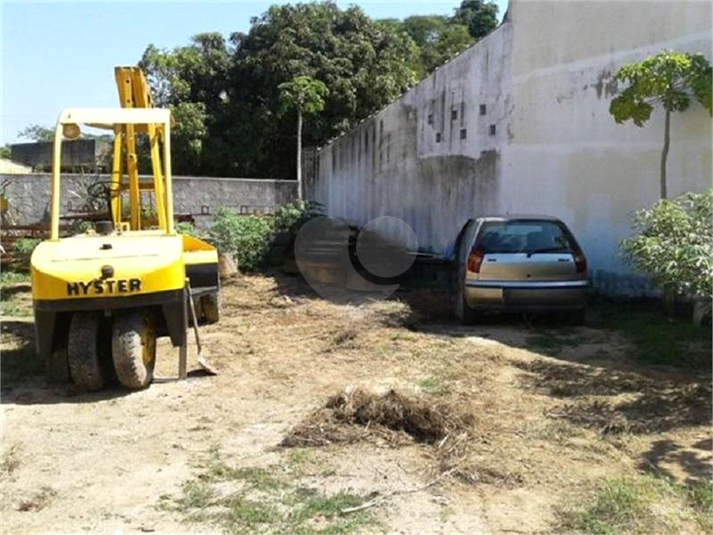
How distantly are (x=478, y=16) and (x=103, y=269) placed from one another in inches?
1752

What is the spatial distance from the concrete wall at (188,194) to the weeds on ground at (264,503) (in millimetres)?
13119

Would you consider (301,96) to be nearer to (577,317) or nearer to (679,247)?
(577,317)

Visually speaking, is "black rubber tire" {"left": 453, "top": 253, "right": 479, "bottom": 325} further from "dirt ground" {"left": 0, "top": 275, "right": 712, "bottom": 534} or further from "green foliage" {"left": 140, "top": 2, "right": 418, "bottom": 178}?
"green foliage" {"left": 140, "top": 2, "right": 418, "bottom": 178}

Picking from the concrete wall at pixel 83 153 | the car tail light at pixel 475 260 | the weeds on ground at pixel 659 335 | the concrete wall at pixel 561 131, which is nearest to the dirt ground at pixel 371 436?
the weeds on ground at pixel 659 335

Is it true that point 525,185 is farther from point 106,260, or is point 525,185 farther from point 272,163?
point 272,163

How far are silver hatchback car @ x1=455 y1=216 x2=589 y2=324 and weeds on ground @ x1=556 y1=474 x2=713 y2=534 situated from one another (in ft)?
15.6

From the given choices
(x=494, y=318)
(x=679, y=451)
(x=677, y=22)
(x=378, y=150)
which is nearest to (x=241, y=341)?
(x=494, y=318)

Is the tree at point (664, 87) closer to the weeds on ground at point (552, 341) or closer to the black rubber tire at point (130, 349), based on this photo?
the weeds on ground at point (552, 341)

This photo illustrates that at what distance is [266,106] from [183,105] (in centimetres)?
314

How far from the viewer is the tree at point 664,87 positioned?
9.06 meters

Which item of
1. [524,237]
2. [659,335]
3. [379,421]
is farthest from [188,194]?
[379,421]

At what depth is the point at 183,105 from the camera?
2628cm

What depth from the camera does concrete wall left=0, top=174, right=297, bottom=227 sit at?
1694 cm

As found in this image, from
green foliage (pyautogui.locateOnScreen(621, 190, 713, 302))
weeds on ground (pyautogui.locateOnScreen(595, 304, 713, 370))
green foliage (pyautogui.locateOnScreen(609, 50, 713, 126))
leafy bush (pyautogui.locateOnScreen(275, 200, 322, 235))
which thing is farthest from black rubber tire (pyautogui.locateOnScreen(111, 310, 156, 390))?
leafy bush (pyautogui.locateOnScreen(275, 200, 322, 235))
